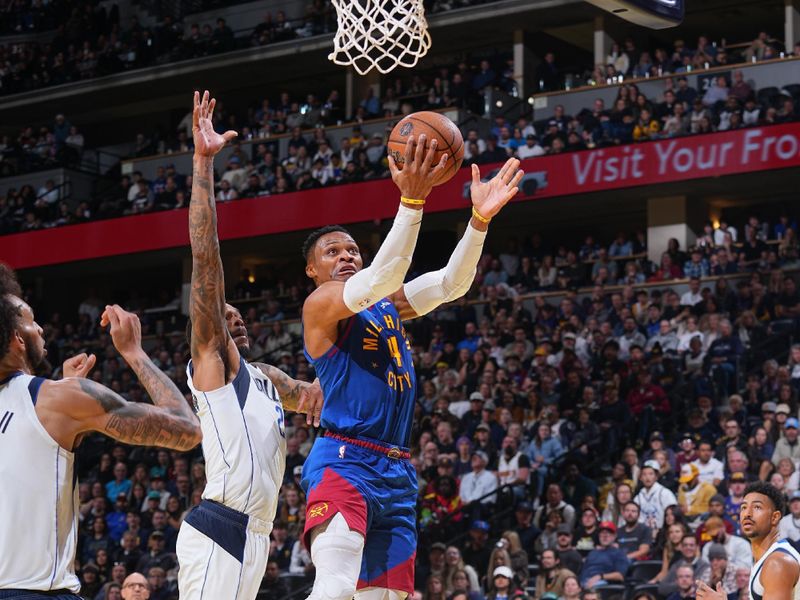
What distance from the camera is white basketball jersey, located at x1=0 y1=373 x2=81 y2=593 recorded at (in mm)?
4105

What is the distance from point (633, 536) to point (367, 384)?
7503 millimetres

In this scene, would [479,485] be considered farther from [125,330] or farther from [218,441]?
[125,330]

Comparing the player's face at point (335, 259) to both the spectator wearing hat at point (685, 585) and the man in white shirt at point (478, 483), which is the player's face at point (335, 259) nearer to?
the spectator wearing hat at point (685, 585)

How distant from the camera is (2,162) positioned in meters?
28.0

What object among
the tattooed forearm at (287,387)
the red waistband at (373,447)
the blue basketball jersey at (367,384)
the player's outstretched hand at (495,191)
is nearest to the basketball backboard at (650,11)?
the player's outstretched hand at (495,191)

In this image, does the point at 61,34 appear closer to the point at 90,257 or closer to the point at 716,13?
the point at 90,257

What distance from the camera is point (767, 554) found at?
6.49 m

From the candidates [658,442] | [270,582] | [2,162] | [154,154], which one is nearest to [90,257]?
[154,154]

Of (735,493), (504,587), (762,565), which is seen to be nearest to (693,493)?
(735,493)

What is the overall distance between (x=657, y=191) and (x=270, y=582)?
990 cm

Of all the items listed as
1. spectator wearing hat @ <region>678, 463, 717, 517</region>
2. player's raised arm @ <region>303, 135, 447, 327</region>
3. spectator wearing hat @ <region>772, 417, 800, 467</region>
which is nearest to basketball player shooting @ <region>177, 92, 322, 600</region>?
player's raised arm @ <region>303, 135, 447, 327</region>

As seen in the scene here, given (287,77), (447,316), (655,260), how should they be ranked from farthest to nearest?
(287,77) < (655,260) < (447,316)

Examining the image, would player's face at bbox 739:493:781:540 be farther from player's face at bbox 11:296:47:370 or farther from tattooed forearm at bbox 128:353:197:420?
player's face at bbox 11:296:47:370

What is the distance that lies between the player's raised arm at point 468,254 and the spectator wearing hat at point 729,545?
6.40 metres
